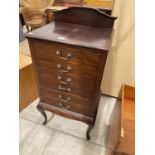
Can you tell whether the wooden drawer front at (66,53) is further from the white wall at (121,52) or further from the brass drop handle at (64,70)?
the white wall at (121,52)

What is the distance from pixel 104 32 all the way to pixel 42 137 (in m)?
0.97

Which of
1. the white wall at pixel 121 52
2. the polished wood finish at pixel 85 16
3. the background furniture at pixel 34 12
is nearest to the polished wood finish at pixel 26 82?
the background furniture at pixel 34 12

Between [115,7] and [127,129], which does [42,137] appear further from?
[115,7]

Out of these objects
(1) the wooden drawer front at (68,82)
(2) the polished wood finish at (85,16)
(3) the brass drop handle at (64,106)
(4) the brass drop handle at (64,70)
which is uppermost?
(2) the polished wood finish at (85,16)

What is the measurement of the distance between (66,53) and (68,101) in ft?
1.29

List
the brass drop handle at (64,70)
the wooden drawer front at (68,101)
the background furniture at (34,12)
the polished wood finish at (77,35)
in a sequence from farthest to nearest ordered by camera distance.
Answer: the background furniture at (34,12), the wooden drawer front at (68,101), the brass drop handle at (64,70), the polished wood finish at (77,35)

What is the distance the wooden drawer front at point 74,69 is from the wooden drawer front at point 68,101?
0.20 metres

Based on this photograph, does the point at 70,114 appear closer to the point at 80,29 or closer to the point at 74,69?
the point at 74,69

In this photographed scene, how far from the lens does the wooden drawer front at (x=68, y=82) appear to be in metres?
1.04

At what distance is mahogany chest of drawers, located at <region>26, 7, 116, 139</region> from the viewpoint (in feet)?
3.01

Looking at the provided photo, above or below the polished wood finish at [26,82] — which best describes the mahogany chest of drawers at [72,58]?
above

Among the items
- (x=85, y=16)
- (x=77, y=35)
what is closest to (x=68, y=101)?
(x=77, y=35)
